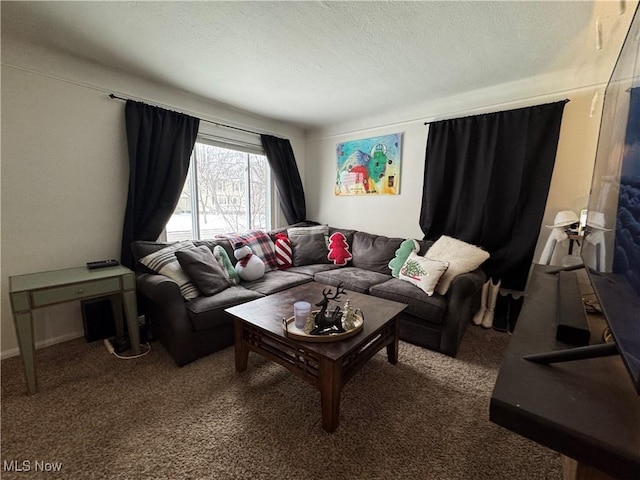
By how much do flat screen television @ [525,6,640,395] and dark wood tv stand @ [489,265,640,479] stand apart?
65 mm

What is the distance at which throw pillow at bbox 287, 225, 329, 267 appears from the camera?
332 centimetres

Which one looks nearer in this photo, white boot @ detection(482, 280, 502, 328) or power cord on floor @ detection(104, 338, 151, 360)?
power cord on floor @ detection(104, 338, 151, 360)

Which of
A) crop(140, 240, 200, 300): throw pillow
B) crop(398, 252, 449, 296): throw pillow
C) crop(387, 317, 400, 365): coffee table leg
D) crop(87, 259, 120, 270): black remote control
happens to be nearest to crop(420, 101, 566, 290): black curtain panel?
crop(398, 252, 449, 296): throw pillow

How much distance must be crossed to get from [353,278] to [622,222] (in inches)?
82.4

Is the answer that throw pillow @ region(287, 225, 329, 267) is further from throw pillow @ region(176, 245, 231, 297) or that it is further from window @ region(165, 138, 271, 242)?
throw pillow @ region(176, 245, 231, 297)

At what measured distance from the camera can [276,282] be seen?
2.65 metres

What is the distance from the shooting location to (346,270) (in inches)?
120

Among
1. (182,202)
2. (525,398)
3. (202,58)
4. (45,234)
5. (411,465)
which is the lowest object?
(411,465)

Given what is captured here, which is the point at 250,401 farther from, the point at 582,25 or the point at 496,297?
the point at 582,25

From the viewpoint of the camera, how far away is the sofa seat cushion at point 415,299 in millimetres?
2139

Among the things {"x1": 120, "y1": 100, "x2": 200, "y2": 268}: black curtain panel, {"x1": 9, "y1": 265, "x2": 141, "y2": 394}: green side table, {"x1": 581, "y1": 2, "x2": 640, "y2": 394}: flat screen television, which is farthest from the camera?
{"x1": 120, "y1": 100, "x2": 200, "y2": 268}: black curtain panel

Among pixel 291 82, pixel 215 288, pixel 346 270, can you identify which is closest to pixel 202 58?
A: pixel 291 82

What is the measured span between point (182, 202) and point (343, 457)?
9.05ft

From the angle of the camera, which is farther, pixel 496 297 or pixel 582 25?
pixel 496 297
